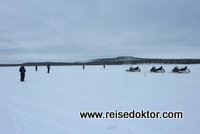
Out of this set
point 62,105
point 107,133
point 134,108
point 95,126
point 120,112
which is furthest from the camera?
point 62,105

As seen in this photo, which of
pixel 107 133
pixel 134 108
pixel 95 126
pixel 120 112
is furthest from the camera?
pixel 134 108

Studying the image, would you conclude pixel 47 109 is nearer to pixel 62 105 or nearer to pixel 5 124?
pixel 62 105

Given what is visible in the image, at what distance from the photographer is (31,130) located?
346 cm

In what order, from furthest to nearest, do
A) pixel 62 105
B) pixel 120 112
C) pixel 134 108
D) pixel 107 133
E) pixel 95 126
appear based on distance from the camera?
pixel 62 105
pixel 134 108
pixel 120 112
pixel 95 126
pixel 107 133

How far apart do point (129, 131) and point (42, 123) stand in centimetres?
221

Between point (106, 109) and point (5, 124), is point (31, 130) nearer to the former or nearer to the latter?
point (5, 124)

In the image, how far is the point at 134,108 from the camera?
4.86 m

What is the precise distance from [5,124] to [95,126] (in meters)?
2.31

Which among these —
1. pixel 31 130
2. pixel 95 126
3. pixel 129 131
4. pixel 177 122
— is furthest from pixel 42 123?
pixel 177 122

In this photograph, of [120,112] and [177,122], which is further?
[120,112]

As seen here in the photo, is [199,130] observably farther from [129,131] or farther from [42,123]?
[42,123]

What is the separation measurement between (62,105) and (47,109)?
0.60m

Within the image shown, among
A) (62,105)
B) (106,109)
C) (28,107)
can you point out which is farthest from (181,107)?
(28,107)

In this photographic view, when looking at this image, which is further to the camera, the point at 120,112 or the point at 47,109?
the point at 47,109
